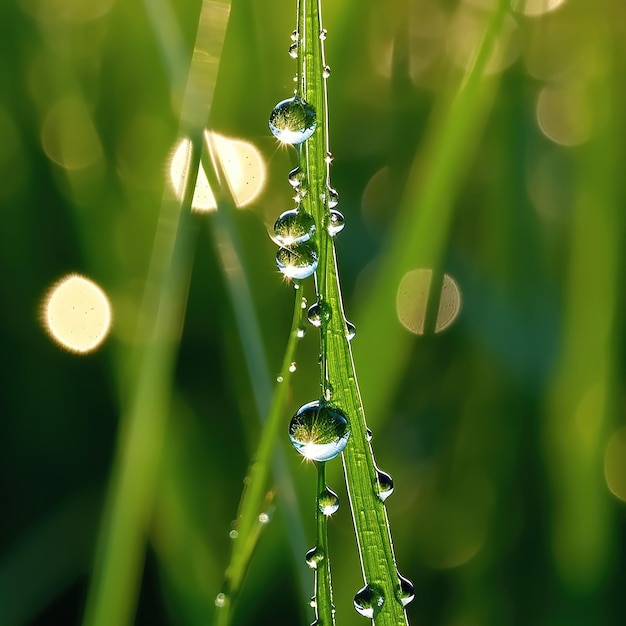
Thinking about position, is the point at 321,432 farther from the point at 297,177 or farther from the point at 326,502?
the point at 297,177

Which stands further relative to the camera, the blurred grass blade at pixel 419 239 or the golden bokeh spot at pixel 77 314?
the golden bokeh spot at pixel 77 314

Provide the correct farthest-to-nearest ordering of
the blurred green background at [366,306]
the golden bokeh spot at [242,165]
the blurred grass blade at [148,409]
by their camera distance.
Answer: the golden bokeh spot at [242,165] < the blurred green background at [366,306] < the blurred grass blade at [148,409]

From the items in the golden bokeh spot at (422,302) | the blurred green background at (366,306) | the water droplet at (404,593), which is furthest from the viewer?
the golden bokeh spot at (422,302)

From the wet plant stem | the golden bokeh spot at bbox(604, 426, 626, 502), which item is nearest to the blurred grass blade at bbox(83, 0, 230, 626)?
the wet plant stem

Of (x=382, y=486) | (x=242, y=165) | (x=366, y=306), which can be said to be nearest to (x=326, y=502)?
(x=382, y=486)

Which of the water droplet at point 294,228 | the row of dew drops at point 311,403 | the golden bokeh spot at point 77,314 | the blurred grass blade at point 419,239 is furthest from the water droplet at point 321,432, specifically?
the golden bokeh spot at point 77,314

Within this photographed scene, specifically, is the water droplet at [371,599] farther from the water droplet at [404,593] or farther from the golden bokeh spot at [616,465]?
the golden bokeh spot at [616,465]

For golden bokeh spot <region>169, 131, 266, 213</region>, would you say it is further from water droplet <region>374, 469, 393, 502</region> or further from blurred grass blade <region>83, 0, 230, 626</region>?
water droplet <region>374, 469, 393, 502</region>
